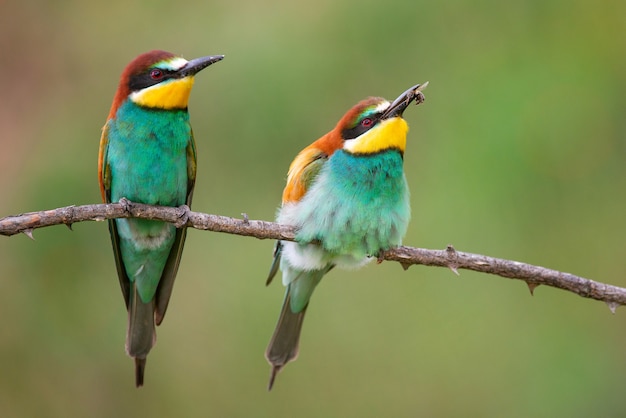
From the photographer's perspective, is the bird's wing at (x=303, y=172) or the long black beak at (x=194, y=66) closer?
the long black beak at (x=194, y=66)

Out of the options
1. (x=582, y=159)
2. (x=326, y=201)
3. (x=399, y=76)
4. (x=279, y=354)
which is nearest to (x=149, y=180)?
(x=326, y=201)

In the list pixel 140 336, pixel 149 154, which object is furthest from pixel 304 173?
pixel 140 336

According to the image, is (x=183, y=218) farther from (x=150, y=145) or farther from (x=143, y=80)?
(x=143, y=80)

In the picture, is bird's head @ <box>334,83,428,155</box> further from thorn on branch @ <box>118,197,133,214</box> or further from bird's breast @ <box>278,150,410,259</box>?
thorn on branch @ <box>118,197,133,214</box>

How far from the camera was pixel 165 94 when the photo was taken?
9.48 ft

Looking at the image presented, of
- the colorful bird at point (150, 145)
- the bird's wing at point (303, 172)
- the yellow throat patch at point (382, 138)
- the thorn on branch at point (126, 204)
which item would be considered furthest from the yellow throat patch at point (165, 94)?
the yellow throat patch at point (382, 138)

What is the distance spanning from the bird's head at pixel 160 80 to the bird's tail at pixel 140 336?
727 millimetres

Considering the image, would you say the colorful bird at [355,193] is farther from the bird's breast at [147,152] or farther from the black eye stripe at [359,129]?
the bird's breast at [147,152]

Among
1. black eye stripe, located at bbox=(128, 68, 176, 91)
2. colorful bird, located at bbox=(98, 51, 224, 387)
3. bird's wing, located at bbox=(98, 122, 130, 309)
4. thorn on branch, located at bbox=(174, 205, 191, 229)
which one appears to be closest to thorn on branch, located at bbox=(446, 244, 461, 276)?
thorn on branch, located at bbox=(174, 205, 191, 229)

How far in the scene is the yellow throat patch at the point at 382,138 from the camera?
2863mm

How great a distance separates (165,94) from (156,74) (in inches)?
2.7

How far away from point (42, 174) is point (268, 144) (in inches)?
41.2

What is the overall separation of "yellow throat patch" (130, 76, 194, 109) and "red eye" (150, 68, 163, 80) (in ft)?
0.08

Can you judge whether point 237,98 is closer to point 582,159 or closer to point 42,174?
point 42,174
